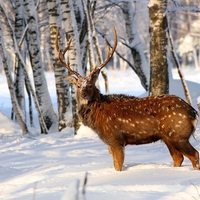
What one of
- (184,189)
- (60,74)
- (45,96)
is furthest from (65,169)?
(45,96)

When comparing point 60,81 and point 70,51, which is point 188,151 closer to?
point 70,51

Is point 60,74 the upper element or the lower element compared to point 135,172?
lower

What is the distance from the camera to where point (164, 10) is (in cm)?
1090

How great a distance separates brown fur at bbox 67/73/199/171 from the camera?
20.7 ft

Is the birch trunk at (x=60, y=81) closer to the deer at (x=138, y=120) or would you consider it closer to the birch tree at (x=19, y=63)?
the birch tree at (x=19, y=63)

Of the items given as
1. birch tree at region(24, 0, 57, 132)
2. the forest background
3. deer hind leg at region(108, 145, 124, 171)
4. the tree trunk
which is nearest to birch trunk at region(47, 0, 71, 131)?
the forest background

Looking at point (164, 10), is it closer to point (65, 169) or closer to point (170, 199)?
point (65, 169)

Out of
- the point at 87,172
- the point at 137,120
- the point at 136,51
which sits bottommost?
the point at 136,51

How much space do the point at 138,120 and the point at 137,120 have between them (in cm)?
2

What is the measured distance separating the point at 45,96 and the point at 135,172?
9224 millimetres

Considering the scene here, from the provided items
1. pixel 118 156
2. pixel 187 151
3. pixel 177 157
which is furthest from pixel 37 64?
pixel 187 151

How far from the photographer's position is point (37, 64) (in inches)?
577

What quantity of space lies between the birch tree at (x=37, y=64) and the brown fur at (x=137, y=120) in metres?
A: 7.61

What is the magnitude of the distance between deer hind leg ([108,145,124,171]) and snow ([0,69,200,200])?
0.28 ft
